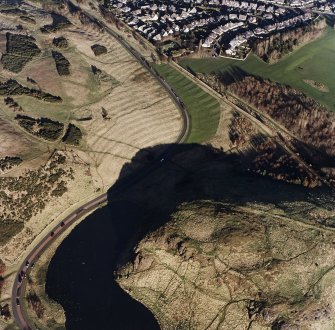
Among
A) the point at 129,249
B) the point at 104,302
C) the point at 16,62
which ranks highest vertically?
the point at 16,62

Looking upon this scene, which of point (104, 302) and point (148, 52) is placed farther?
point (148, 52)

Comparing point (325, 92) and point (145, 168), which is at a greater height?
point (325, 92)

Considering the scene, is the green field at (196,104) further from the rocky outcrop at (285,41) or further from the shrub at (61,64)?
the rocky outcrop at (285,41)

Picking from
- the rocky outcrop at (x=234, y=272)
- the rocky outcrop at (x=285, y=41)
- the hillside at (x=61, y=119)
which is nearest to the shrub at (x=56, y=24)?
the hillside at (x=61, y=119)

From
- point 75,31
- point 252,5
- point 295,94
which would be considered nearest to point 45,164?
point 75,31

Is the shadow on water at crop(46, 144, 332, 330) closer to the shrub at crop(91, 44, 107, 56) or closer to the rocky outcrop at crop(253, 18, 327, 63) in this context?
the shrub at crop(91, 44, 107, 56)

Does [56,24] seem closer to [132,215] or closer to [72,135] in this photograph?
[72,135]

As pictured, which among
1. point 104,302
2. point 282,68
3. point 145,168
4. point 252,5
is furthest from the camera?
point 252,5

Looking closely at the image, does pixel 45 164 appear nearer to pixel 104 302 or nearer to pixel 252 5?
pixel 104 302

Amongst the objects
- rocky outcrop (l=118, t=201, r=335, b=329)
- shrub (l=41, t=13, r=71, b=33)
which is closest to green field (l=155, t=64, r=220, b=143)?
rocky outcrop (l=118, t=201, r=335, b=329)

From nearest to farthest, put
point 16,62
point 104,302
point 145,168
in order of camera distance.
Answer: point 104,302, point 145,168, point 16,62
